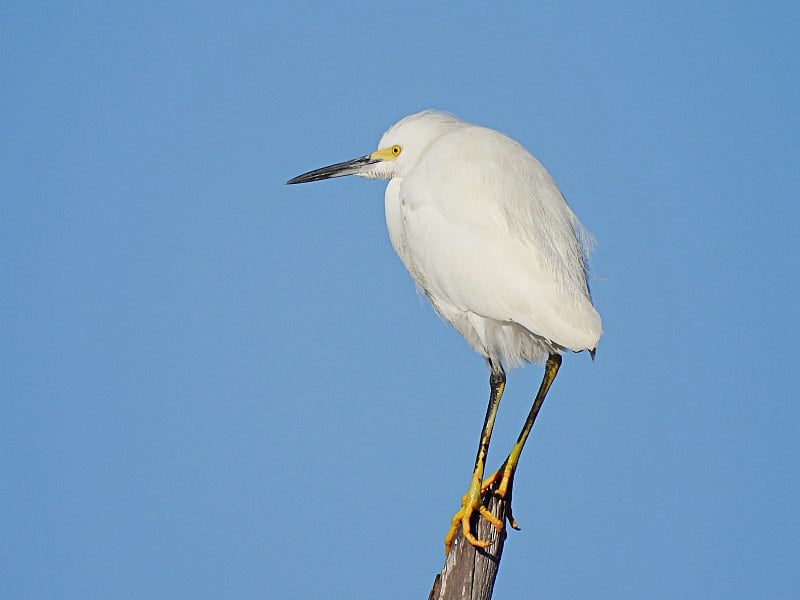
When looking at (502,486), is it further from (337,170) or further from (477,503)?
(337,170)

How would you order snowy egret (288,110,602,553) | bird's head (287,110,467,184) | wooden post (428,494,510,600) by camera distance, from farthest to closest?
bird's head (287,110,467,184) < snowy egret (288,110,602,553) < wooden post (428,494,510,600)

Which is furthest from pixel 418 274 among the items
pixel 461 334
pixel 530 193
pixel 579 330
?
pixel 579 330

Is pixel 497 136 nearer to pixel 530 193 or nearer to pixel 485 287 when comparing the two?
pixel 530 193

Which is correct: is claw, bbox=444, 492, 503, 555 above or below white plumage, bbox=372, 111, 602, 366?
below

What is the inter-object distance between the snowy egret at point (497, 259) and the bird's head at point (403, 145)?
0.20 m

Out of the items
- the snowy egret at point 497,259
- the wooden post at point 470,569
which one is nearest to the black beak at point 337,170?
the snowy egret at point 497,259

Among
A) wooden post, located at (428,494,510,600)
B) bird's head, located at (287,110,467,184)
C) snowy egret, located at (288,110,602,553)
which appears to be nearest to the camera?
wooden post, located at (428,494,510,600)

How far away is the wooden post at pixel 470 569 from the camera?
3.87 metres

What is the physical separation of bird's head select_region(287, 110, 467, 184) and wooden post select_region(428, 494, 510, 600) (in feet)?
5.68

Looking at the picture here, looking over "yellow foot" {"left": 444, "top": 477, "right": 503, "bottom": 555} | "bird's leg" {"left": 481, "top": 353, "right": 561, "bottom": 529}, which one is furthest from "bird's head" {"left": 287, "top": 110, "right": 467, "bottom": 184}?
"yellow foot" {"left": 444, "top": 477, "right": 503, "bottom": 555}

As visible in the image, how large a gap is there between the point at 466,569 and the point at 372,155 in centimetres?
207

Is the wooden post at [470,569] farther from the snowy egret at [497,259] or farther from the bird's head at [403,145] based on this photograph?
the bird's head at [403,145]

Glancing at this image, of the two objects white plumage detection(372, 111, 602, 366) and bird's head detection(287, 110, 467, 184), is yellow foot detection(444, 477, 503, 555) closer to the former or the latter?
white plumage detection(372, 111, 602, 366)

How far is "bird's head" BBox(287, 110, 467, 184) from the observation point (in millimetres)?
4875
